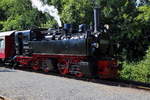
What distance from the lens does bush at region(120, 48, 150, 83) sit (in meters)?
17.3

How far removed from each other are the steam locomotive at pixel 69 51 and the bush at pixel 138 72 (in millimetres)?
3423

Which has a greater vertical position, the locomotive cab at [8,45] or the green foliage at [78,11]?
the green foliage at [78,11]

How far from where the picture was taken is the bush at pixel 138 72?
17297 millimetres

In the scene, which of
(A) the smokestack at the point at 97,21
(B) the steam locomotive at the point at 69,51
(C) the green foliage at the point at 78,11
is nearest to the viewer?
(B) the steam locomotive at the point at 69,51

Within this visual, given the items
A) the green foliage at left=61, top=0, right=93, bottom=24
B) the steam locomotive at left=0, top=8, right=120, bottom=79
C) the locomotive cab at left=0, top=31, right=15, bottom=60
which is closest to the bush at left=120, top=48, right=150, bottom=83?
the steam locomotive at left=0, top=8, right=120, bottom=79

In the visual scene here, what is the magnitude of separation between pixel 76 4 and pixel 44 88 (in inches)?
441

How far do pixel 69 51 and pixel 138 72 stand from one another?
17.7ft

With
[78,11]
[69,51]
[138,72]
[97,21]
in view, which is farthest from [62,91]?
[78,11]

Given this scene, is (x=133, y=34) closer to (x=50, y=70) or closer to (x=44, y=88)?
(x=50, y=70)

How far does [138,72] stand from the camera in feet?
58.6

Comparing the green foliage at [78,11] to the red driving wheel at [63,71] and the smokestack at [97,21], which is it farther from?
the smokestack at [97,21]

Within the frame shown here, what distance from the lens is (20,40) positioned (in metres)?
18.9

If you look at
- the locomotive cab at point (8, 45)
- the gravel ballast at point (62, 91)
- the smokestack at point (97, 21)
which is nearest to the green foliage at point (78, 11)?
the locomotive cab at point (8, 45)

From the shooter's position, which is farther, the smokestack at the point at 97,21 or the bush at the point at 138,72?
the bush at the point at 138,72
